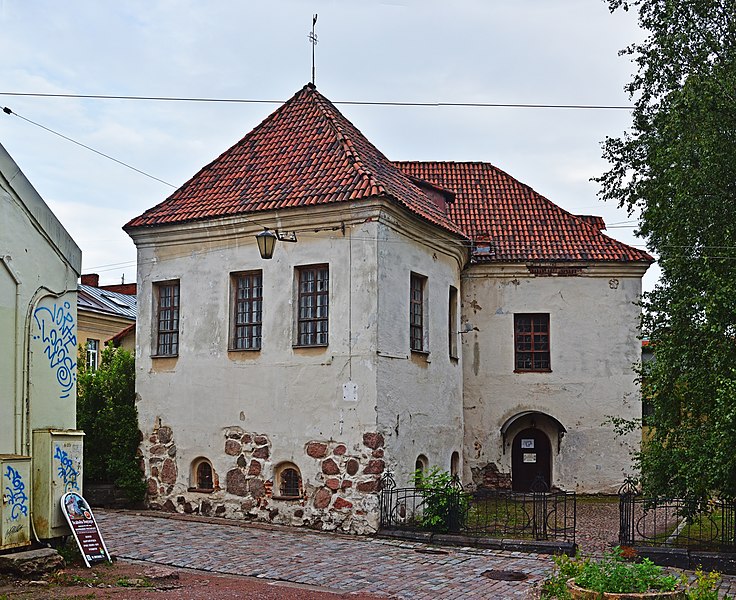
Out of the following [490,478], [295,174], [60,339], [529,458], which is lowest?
[490,478]

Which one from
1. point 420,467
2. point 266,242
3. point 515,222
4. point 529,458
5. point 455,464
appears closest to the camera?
point 266,242

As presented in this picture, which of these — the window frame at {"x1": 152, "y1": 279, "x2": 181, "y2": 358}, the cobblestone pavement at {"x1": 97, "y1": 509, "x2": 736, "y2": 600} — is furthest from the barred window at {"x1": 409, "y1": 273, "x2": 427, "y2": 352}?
the window frame at {"x1": 152, "y1": 279, "x2": 181, "y2": 358}

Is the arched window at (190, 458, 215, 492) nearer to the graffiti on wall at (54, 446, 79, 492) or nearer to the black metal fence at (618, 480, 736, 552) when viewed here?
the graffiti on wall at (54, 446, 79, 492)

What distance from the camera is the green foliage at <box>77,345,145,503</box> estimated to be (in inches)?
753

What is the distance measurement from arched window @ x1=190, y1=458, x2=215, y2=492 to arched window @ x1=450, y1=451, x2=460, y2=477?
5.43 meters

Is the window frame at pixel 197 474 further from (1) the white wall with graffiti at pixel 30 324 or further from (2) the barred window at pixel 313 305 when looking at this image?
(1) the white wall with graffiti at pixel 30 324

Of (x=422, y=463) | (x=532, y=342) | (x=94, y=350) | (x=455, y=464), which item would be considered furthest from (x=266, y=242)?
(x=94, y=350)

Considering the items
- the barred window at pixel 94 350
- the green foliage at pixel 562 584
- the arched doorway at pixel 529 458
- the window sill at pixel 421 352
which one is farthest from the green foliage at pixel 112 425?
the barred window at pixel 94 350

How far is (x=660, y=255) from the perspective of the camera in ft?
51.0

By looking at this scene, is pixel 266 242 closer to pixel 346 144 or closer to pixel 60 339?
pixel 346 144

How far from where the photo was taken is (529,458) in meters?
23.5

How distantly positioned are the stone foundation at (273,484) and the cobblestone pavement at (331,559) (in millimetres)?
540

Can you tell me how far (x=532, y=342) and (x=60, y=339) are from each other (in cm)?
1414

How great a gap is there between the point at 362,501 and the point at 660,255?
700 centimetres
